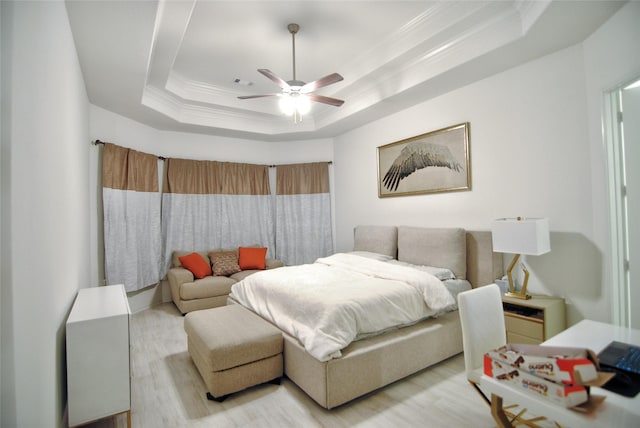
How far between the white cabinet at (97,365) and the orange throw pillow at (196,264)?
250cm

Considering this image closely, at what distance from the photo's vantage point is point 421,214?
4090 millimetres

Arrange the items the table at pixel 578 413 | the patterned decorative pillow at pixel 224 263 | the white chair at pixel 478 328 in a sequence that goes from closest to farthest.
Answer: the table at pixel 578 413 < the white chair at pixel 478 328 < the patterned decorative pillow at pixel 224 263

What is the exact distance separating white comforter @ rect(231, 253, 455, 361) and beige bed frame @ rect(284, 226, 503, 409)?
3.5 inches

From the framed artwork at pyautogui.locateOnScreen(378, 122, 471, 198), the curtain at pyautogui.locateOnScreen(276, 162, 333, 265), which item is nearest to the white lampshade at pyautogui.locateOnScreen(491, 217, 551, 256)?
the framed artwork at pyautogui.locateOnScreen(378, 122, 471, 198)

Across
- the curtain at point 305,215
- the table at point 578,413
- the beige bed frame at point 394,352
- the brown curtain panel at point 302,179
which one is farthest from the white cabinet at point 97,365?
the brown curtain panel at point 302,179

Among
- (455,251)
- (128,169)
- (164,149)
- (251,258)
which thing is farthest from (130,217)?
(455,251)

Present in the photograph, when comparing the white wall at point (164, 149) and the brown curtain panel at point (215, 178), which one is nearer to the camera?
the white wall at point (164, 149)

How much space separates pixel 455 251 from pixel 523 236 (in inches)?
33.0

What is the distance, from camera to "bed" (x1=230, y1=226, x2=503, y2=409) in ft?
6.91

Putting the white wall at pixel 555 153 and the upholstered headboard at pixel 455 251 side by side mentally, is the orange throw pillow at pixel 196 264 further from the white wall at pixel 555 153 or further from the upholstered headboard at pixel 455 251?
the white wall at pixel 555 153

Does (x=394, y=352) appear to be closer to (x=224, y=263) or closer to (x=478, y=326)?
(x=478, y=326)

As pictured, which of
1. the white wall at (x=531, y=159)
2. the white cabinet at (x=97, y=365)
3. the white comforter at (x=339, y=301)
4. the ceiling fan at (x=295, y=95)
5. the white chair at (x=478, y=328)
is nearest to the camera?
the white chair at (x=478, y=328)

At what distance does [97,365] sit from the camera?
1.85 m

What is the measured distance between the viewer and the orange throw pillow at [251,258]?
500 centimetres
